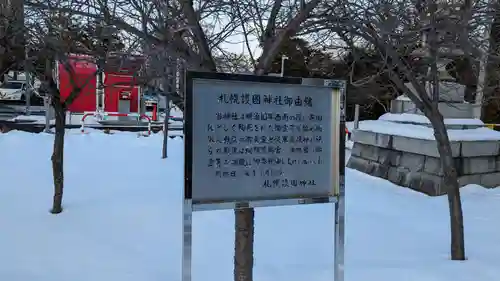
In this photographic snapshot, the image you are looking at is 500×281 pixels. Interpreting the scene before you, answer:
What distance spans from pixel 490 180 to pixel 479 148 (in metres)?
0.73

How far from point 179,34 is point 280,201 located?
131 centimetres

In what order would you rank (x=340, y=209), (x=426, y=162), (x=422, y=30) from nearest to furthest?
(x=340, y=209), (x=422, y=30), (x=426, y=162)

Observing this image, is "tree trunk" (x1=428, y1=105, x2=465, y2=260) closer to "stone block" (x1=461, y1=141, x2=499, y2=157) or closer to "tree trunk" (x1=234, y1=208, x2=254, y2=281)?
"tree trunk" (x1=234, y1=208, x2=254, y2=281)

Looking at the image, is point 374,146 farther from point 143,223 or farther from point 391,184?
point 143,223

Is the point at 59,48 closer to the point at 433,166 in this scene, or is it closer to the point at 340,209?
the point at 340,209

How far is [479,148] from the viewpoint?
26.1 ft

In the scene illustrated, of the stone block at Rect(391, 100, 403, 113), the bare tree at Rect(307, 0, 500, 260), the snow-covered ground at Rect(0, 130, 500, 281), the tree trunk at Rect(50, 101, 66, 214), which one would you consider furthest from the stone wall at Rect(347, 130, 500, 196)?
the tree trunk at Rect(50, 101, 66, 214)

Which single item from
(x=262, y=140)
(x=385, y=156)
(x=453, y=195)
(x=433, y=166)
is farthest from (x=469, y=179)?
(x=262, y=140)

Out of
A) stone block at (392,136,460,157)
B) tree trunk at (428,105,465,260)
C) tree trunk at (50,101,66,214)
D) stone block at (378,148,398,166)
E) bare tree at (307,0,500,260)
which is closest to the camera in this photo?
bare tree at (307,0,500,260)

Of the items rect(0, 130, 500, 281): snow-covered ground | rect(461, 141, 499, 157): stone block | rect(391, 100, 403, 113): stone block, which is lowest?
rect(0, 130, 500, 281): snow-covered ground

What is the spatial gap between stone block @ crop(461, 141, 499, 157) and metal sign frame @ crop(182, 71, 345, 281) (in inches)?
208

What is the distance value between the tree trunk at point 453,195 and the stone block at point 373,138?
3.98m

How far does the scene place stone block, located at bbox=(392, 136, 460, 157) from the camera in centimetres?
768

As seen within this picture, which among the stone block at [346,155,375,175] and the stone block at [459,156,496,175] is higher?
the stone block at [459,156,496,175]
